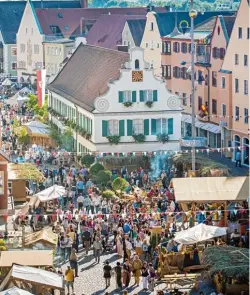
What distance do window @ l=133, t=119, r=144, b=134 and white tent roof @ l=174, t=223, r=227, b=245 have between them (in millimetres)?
25842

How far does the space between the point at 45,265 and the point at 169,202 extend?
1387 cm

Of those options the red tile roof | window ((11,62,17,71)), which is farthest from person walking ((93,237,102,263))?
window ((11,62,17,71))

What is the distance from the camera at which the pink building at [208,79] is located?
257 ft

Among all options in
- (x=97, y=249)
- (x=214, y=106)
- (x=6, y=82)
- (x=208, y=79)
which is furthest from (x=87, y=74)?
(x=6, y=82)

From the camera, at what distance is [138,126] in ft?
234

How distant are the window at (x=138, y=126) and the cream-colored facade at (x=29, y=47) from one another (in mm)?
52699

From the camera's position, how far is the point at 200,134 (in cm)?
8150

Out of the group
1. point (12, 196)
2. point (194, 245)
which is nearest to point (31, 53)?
point (12, 196)

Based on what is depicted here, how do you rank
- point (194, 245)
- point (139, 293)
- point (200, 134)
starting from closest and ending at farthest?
point (139, 293) < point (194, 245) < point (200, 134)

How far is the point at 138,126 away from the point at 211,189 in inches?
827

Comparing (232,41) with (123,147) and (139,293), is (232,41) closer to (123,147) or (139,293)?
(123,147)

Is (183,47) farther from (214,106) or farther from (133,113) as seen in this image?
(133,113)

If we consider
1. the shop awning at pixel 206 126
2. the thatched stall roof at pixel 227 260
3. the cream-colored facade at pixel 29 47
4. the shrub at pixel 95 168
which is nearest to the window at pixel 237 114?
the shop awning at pixel 206 126

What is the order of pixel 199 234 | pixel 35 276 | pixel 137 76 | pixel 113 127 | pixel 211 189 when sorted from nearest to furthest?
1. pixel 35 276
2. pixel 199 234
3. pixel 211 189
4. pixel 113 127
5. pixel 137 76
